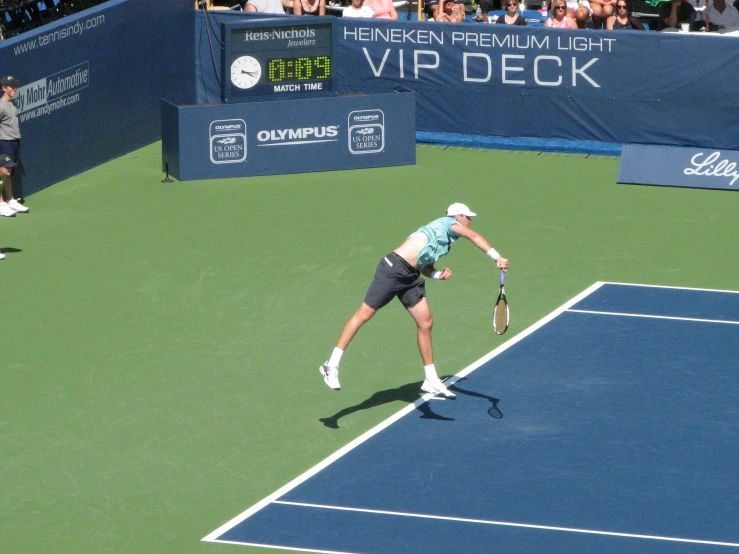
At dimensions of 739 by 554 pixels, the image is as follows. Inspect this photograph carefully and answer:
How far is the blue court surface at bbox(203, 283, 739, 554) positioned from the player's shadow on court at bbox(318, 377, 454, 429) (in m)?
0.05

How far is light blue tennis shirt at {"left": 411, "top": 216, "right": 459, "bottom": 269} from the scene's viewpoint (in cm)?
1252

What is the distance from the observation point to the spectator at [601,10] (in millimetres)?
23853

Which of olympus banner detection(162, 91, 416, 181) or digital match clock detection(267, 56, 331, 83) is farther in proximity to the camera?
digital match clock detection(267, 56, 331, 83)

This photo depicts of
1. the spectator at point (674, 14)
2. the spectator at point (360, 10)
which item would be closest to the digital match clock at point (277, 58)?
the spectator at point (360, 10)

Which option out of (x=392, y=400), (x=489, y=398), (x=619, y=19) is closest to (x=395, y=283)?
(x=392, y=400)

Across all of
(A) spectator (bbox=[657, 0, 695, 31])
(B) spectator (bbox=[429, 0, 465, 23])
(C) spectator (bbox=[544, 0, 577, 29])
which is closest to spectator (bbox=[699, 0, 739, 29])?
(A) spectator (bbox=[657, 0, 695, 31])

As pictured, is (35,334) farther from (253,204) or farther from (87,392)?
(253,204)

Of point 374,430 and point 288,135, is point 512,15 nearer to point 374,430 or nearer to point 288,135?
point 288,135

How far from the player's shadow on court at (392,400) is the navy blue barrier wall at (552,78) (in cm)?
1029

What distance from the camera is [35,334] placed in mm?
14828

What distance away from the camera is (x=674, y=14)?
24125mm

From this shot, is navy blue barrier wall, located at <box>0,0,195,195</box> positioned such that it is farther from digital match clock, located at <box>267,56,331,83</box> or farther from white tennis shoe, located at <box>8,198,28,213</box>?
digital match clock, located at <box>267,56,331,83</box>

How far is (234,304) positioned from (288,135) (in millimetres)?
6369

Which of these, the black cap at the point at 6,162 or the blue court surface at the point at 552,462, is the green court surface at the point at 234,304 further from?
the black cap at the point at 6,162
